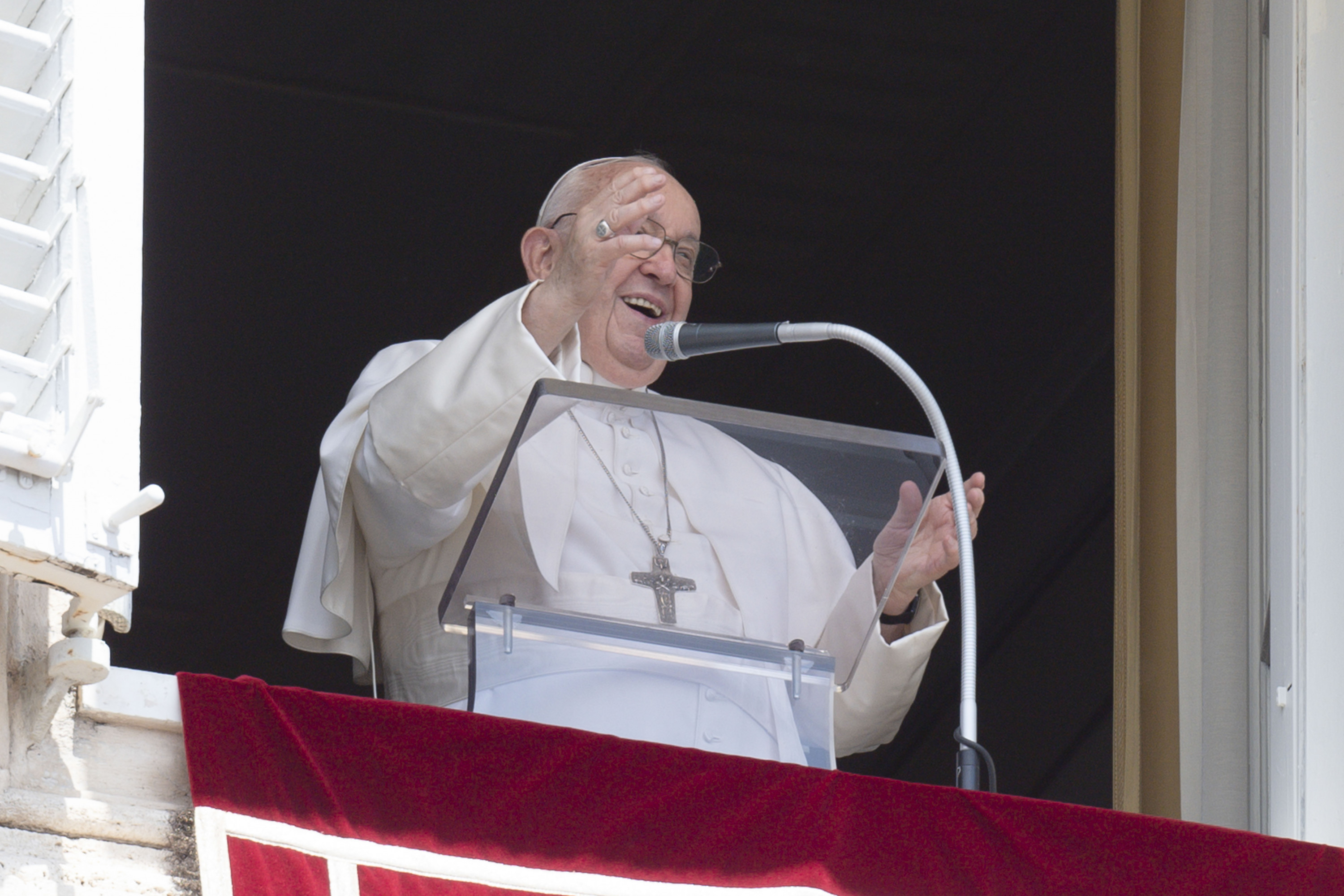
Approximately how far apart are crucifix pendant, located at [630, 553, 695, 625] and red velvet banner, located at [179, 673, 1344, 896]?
1.48 feet

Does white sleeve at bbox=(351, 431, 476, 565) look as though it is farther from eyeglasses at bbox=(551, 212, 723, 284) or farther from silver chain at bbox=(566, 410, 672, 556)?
eyeglasses at bbox=(551, 212, 723, 284)

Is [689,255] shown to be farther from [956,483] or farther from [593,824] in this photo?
[593,824]

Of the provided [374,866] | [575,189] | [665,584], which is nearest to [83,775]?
[374,866]

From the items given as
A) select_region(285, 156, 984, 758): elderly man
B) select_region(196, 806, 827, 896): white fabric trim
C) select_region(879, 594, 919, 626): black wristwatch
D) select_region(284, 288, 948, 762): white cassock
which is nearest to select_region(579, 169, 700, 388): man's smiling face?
select_region(285, 156, 984, 758): elderly man

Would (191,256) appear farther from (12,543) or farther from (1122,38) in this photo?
(12,543)

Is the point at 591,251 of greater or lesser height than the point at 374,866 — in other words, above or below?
above

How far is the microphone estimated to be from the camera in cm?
257

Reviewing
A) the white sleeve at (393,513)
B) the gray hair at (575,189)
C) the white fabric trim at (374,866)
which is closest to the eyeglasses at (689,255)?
the gray hair at (575,189)

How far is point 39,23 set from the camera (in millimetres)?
2598

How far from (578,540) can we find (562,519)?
0.68ft

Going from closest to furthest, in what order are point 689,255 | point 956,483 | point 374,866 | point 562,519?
point 374,866, point 956,483, point 562,519, point 689,255

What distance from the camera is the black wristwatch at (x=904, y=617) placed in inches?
130

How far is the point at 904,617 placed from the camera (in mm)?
3346

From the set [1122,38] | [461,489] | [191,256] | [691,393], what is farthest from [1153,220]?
[191,256]
